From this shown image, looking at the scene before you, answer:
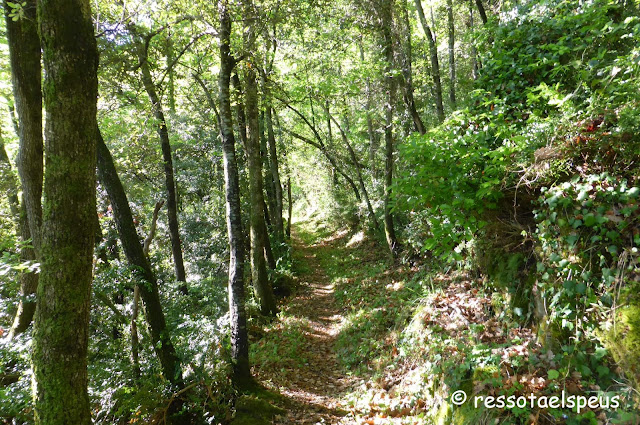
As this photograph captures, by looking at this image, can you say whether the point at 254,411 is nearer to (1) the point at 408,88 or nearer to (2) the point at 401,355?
(2) the point at 401,355

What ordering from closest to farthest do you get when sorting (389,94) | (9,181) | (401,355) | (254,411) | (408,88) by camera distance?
(254,411) → (401,355) → (408,88) → (9,181) → (389,94)

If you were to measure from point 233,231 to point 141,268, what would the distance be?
1.66m

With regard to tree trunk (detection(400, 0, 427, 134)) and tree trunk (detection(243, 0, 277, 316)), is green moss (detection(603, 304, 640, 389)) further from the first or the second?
tree trunk (detection(243, 0, 277, 316))

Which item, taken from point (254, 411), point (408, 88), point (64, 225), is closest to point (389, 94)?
point (408, 88)

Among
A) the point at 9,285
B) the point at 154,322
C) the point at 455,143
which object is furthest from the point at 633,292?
the point at 9,285

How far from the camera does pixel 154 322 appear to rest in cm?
543

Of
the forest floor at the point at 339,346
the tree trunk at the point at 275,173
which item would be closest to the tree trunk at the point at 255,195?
the forest floor at the point at 339,346

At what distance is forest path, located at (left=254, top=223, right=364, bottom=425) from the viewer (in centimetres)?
557

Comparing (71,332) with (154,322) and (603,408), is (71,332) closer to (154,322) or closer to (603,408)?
(154,322)

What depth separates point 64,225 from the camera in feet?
9.41

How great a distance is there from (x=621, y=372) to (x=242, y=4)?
728 cm

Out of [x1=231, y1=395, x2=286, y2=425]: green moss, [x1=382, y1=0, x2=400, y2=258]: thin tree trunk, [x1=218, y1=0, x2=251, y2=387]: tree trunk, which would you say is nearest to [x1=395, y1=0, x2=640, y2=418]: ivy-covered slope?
[x1=218, y1=0, x2=251, y2=387]: tree trunk

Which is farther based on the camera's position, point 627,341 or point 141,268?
point 141,268

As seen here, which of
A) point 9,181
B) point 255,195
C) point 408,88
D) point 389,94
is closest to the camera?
point 408,88
